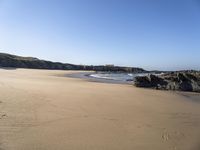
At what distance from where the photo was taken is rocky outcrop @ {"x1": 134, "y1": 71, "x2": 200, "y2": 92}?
18.8 meters

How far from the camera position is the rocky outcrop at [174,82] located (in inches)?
739

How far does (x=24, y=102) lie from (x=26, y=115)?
2218 millimetres

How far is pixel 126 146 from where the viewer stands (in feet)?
18.4

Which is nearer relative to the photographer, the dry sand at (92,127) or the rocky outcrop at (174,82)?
the dry sand at (92,127)

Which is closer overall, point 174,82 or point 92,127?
point 92,127

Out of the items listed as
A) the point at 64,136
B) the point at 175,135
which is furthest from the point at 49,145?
the point at 175,135

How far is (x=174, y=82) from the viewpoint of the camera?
65.0ft

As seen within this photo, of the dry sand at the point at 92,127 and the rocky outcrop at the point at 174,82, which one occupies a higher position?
the rocky outcrop at the point at 174,82

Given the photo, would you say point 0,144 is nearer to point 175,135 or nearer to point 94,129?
point 94,129

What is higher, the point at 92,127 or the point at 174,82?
the point at 174,82

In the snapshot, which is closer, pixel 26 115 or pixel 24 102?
pixel 26 115

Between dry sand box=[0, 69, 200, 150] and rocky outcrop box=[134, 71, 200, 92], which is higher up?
rocky outcrop box=[134, 71, 200, 92]

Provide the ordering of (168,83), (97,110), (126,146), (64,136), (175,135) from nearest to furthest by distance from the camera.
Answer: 1. (126,146)
2. (64,136)
3. (175,135)
4. (97,110)
5. (168,83)

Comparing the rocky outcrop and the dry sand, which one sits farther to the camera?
the rocky outcrop
